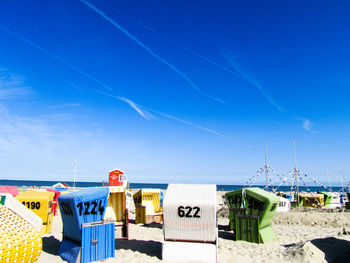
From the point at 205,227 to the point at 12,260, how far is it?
23.1ft

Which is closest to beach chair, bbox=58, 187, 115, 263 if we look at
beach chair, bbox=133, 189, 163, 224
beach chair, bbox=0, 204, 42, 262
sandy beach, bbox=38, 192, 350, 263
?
sandy beach, bbox=38, 192, 350, 263

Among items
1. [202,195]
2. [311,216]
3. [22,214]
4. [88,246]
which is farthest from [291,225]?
[22,214]

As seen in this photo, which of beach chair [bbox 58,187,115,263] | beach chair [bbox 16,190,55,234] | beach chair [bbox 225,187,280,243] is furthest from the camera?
beach chair [bbox 16,190,55,234]

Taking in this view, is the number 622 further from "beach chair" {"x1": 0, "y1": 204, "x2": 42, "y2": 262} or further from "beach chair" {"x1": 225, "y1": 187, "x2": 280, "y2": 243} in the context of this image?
"beach chair" {"x1": 0, "y1": 204, "x2": 42, "y2": 262}

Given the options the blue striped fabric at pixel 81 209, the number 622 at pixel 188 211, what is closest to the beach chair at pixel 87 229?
the blue striped fabric at pixel 81 209

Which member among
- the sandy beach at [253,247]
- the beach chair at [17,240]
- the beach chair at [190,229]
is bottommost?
the sandy beach at [253,247]

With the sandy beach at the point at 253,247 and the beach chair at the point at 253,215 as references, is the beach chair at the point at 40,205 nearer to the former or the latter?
the sandy beach at the point at 253,247

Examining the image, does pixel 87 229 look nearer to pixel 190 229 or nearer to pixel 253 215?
pixel 190 229

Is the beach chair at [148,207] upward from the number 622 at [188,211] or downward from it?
downward

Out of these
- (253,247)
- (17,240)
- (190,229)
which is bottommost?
(253,247)

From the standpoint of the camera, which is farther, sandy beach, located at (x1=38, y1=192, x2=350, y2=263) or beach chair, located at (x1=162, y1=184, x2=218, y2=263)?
sandy beach, located at (x1=38, y1=192, x2=350, y2=263)

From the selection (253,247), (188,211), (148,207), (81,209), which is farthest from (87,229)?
(148,207)

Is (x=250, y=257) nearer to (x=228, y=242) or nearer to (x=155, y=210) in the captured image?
(x=228, y=242)

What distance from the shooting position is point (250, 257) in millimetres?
10281
